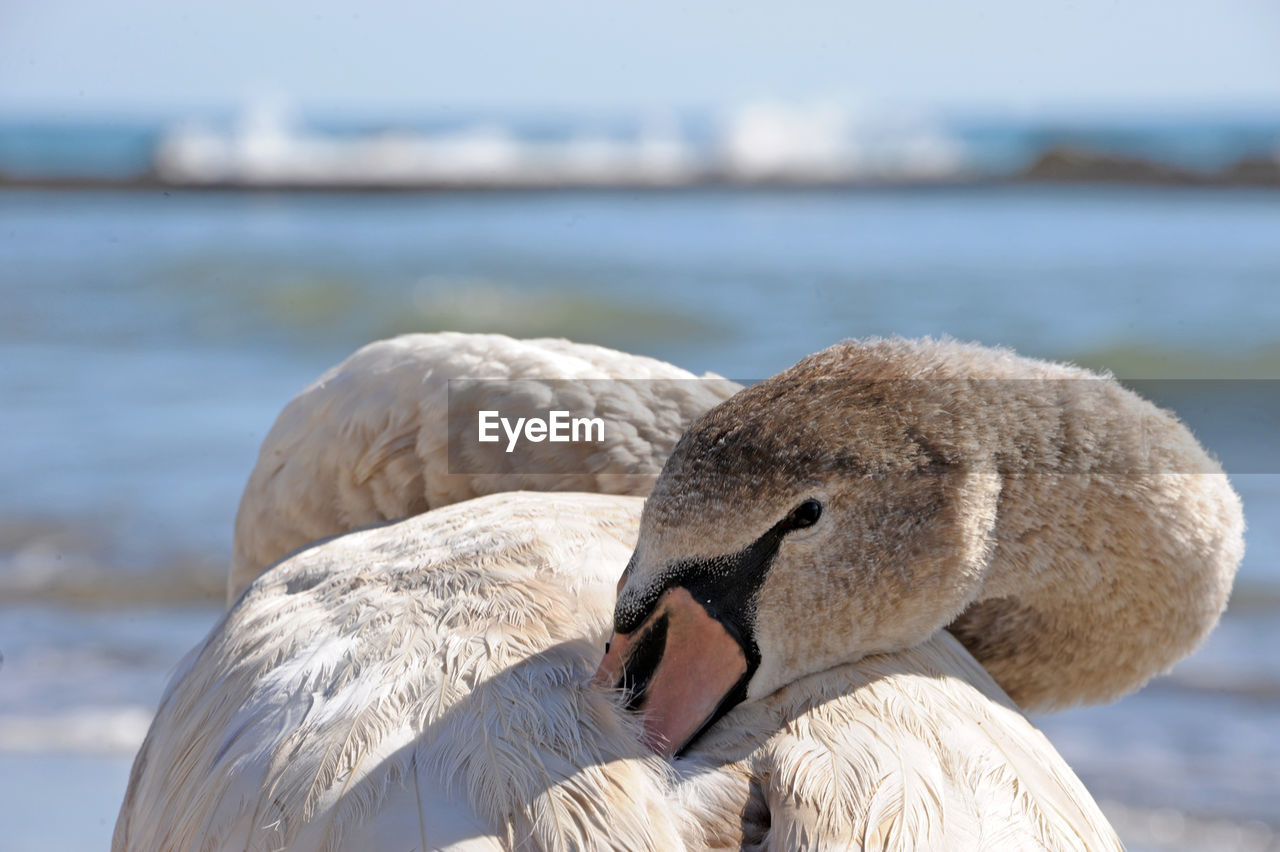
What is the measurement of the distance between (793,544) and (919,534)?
0.19 m

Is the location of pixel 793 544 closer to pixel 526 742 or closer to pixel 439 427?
pixel 526 742

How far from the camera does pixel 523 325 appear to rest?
41.5 feet

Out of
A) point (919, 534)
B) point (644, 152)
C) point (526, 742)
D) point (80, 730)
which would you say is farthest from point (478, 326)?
point (644, 152)

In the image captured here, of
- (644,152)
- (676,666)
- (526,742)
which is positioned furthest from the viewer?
(644,152)

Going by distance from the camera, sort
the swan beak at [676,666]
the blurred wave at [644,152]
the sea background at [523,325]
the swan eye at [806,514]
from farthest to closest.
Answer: the blurred wave at [644,152], the sea background at [523,325], the swan eye at [806,514], the swan beak at [676,666]

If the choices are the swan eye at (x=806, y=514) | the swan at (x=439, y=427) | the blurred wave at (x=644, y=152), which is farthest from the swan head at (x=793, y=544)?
the blurred wave at (x=644, y=152)

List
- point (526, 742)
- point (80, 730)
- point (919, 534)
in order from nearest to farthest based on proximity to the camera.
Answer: point (526, 742) → point (919, 534) → point (80, 730)

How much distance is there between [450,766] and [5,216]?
2055 centimetres

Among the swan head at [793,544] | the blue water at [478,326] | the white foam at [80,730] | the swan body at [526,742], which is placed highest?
the swan head at [793,544]

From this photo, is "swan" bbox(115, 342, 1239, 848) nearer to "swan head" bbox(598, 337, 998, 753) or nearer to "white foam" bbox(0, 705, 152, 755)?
"swan head" bbox(598, 337, 998, 753)

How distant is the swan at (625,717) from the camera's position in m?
1.32

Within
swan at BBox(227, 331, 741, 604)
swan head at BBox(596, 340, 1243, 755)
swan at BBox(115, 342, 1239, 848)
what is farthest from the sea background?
swan at BBox(115, 342, 1239, 848)

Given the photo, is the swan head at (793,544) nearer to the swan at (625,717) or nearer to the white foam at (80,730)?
the swan at (625,717)

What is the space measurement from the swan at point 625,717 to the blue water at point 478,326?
1.97m
